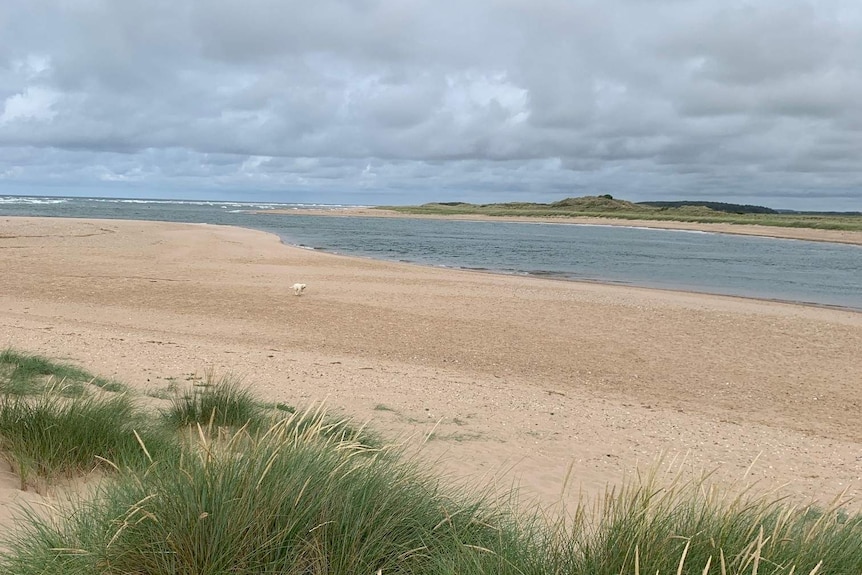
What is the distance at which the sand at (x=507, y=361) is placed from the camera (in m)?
6.81

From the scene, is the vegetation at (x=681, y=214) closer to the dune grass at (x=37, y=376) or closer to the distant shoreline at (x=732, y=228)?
the distant shoreline at (x=732, y=228)

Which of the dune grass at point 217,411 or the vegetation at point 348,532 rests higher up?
the vegetation at point 348,532

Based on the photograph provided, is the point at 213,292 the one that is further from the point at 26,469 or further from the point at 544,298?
the point at 26,469

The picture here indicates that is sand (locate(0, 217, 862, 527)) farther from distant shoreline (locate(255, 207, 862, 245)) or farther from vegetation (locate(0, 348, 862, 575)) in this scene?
distant shoreline (locate(255, 207, 862, 245))

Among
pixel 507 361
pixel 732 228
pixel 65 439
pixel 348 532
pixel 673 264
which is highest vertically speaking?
pixel 732 228

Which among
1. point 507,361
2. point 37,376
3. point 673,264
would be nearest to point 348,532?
point 37,376

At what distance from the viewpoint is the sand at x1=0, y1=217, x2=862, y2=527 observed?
6812 millimetres

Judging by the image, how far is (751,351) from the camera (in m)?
13.2

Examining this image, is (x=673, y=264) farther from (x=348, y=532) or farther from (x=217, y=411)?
(x=348, y=532)

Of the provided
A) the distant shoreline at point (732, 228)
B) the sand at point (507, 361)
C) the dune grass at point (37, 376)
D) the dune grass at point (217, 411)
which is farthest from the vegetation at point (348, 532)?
the distant shoreline at point (732, 228)

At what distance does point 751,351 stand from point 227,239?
1263 inches

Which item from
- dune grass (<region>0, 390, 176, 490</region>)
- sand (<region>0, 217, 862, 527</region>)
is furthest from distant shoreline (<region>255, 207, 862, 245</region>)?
dune grass (<region>0, 390, 176, 490</region>)

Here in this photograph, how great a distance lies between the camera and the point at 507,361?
37.6 ft

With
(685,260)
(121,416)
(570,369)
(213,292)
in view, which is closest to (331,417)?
(121,416)
